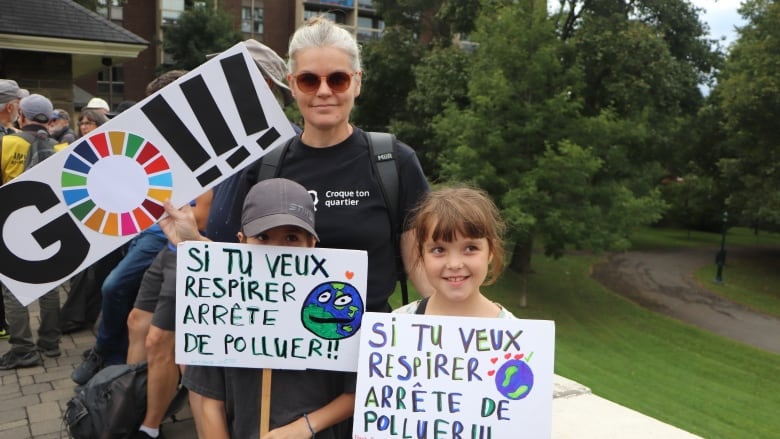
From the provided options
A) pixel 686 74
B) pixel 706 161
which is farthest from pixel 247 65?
pixel 706 161

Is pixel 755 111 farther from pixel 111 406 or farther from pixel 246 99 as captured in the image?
pixel 111 406

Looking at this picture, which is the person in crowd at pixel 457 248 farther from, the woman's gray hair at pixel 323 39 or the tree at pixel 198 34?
the tree at pixel 198 34

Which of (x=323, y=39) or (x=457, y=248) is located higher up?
(x=323, y=39)

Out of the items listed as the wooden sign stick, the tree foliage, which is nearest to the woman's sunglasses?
the wooden sign stick

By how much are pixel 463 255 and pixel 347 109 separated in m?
0.68

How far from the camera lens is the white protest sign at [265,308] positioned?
2209mm

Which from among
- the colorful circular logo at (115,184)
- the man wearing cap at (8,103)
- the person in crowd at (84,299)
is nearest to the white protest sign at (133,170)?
the colorful circular logo at (115,184)

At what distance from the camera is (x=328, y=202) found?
229cm

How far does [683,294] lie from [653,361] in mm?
9389

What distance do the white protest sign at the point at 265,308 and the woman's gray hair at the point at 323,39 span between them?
28.4 inches

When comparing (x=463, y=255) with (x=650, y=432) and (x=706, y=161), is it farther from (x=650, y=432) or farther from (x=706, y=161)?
(x=706, y=161)

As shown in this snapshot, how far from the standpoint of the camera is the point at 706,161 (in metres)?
31.0

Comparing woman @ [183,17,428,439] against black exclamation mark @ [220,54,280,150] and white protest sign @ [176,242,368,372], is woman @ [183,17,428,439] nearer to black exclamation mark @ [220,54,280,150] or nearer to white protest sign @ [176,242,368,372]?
white protest sign @ [176,242,368,372]

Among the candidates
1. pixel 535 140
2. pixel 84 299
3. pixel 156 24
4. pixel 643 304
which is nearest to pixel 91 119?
pixel 84 299
